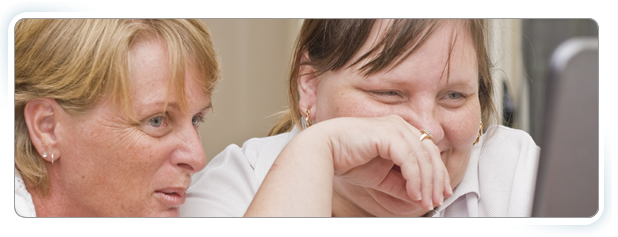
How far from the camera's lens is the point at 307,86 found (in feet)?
3.29

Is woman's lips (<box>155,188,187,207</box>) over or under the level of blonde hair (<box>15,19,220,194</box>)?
under

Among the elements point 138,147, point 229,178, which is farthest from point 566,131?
point 138,147

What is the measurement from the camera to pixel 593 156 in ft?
2.92

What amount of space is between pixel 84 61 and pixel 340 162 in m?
0.50

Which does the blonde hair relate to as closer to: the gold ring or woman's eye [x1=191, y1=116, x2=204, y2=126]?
woman's eye [x1=191, y1=116, x2=204, y2=126]

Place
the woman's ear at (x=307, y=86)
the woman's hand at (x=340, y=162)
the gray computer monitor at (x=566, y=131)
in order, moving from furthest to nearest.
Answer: the woman's ear at (x=307, y=86) → the woman's hand at (x=340, y=162) → the gray computer monitor at (x=566, y=131)

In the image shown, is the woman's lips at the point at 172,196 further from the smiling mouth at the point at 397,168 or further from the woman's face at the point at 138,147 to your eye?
the smiling mouth at the point at 397,168

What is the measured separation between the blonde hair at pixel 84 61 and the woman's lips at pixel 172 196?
0.16 meters

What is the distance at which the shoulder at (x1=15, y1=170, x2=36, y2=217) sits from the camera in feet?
3.24

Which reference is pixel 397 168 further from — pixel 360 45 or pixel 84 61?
pixel 84 61

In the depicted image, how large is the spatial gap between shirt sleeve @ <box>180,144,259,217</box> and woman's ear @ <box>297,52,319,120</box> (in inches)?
6.1

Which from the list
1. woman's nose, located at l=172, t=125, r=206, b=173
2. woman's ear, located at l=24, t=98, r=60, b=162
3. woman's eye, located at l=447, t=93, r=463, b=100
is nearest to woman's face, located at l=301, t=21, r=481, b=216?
woman's eye, located at l=447, t=93, r=463, b=100

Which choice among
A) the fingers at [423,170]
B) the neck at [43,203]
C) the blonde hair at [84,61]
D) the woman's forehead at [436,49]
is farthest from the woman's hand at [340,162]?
the neck at [43,203]

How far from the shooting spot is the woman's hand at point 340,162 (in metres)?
0.89
